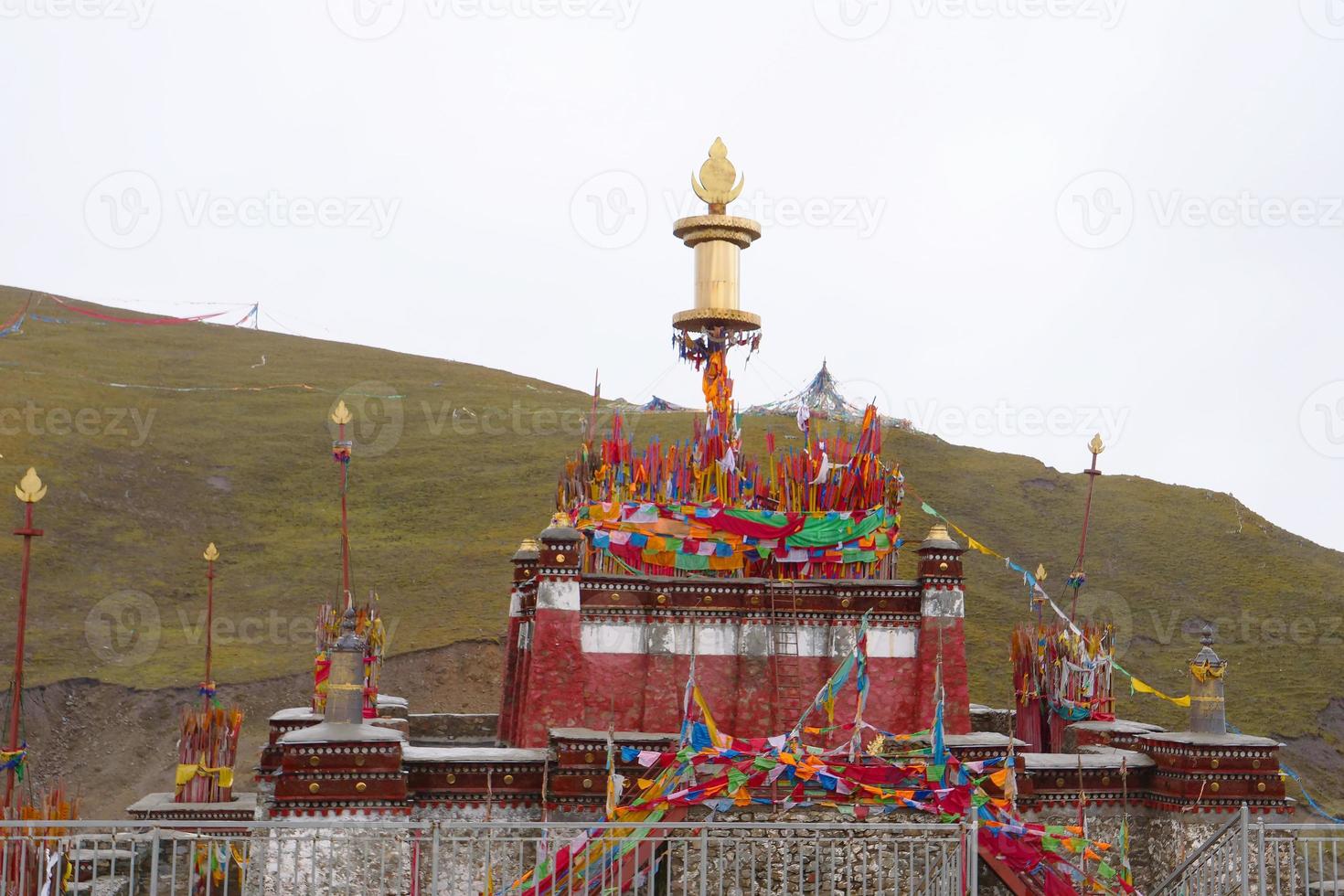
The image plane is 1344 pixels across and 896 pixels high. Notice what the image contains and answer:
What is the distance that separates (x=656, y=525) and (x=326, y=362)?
78557 millimetres

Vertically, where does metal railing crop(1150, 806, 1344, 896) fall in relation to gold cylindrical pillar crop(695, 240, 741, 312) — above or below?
below

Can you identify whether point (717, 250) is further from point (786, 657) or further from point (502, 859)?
point (502, 859)

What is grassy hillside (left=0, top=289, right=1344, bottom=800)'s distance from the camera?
50594 millimetres

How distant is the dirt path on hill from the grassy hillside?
1.32 m
